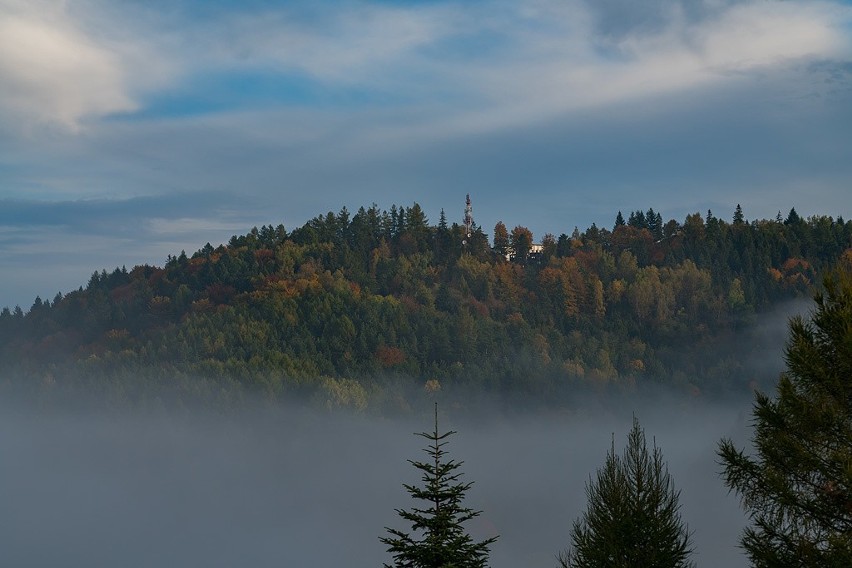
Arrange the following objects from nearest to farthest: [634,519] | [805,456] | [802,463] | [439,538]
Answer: [805,456] → [802,463] → [439,538] → [634,519]

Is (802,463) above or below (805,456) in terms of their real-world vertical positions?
below

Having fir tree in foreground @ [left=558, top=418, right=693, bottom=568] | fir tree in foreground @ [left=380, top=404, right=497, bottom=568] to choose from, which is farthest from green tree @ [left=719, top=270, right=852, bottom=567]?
fir tree in foreground @ [left=558, top=418, right=693, bottom=568]

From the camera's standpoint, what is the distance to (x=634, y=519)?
91.1 ft

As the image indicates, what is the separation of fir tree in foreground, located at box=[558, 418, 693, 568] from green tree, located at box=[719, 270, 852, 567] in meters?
6.16

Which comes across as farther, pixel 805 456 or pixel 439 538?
pixel 439 538

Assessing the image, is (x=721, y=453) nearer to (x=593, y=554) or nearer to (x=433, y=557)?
(x=433, y=557)

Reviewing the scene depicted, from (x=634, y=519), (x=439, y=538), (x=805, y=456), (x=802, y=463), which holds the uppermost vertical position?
(x=805, y=456)

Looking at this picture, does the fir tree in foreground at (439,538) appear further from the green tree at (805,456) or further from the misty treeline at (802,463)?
the green tree at (805,456)

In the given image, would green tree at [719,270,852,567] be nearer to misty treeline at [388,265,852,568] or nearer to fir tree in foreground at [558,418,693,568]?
misty treeline at [388,265,852,568]

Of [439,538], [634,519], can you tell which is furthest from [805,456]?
[634,519]

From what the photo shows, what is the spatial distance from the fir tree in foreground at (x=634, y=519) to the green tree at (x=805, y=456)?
616 centimetres

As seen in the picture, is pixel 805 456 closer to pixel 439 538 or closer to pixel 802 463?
pixel 802 463

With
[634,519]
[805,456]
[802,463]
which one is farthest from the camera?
[634,519]

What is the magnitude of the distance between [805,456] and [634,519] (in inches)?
328
